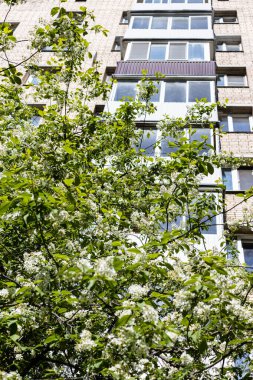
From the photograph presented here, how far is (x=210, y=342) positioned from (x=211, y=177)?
8.17 meters

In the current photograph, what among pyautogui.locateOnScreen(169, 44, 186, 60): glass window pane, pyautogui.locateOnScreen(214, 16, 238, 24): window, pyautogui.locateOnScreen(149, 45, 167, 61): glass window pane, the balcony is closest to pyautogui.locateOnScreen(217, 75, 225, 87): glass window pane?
pyautogui.locateOnScreen(169, 44, 186, 60): glass window pane

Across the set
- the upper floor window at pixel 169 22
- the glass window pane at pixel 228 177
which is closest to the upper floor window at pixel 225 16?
the upper floor window at pixel 169 22

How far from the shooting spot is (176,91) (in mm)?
15977

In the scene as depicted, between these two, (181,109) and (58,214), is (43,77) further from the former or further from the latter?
(181,109)

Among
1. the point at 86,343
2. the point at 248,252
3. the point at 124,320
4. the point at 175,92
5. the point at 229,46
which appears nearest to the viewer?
the point at 124,320

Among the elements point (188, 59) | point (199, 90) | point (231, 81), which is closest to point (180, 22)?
point (188, 59)

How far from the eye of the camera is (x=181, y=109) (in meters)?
15.0

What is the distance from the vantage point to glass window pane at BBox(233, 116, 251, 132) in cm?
1648

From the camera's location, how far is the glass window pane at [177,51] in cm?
1834

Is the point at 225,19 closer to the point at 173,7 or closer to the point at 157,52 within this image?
the point at 173,7

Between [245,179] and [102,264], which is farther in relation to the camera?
[245,179]

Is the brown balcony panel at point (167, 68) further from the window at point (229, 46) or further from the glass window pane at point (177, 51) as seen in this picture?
Answer: the window at point (229, 46)

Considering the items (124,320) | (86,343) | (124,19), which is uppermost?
(124,19)

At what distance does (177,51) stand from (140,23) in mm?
3454
